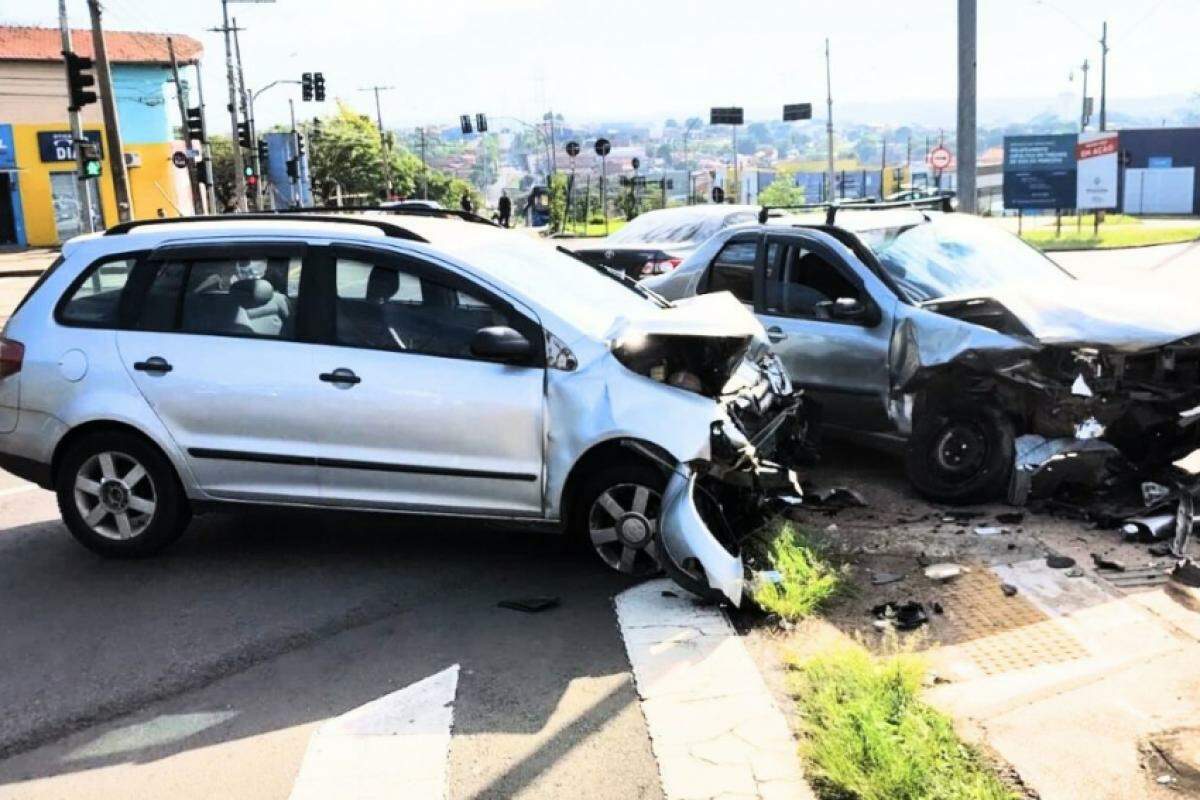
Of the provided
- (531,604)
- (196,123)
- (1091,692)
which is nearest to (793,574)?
(531,604)

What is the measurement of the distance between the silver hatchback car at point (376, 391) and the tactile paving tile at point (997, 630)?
102 centimetres

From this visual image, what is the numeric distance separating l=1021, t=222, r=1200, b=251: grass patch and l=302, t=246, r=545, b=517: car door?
27222 mm

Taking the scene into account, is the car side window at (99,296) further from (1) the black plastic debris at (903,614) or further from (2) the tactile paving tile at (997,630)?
(2) the tactile paving tile at (997,630)

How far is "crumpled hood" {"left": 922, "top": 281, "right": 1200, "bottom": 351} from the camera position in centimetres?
631

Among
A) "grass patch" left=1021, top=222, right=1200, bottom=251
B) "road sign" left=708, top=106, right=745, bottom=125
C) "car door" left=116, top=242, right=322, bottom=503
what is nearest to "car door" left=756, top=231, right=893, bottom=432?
"car door" left=116, top=242, right=322, bottom=503

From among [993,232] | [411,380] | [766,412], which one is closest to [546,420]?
[411,380]

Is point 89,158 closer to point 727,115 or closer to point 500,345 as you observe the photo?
point 500,345

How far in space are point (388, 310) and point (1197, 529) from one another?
4503 mm

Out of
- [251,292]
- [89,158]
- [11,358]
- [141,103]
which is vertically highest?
[141,103]

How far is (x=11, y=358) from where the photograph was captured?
627 cm

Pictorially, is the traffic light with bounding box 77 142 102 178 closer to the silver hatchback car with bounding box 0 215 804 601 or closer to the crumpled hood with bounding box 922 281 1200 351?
the silver hatchback car with bounding box 0 215 804 601

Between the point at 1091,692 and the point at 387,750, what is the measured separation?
264cm

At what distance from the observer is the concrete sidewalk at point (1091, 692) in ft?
12.3

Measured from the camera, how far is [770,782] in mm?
3779
